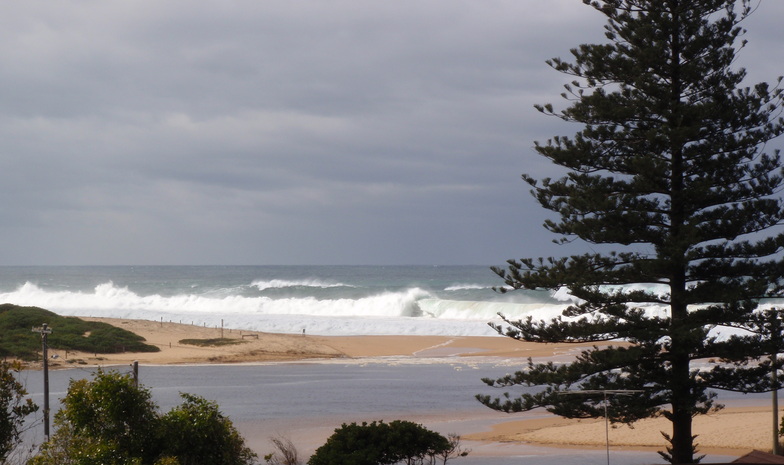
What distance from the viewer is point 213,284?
120m

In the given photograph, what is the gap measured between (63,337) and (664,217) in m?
39.2

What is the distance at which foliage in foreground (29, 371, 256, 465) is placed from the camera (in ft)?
39.1

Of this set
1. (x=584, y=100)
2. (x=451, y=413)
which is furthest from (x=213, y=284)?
(x=584, y=100)

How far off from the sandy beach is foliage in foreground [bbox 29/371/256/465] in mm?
11272

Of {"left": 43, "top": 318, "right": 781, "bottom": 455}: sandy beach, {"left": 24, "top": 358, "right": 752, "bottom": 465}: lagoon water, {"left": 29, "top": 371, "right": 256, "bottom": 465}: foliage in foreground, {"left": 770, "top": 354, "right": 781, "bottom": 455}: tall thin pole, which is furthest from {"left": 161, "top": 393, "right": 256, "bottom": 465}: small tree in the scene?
{"left": 43, "top": 318, "right": 781, "bottom": 455}: sandy beach

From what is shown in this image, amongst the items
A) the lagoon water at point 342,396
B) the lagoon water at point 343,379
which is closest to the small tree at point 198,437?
the lagoon water at point 342,396

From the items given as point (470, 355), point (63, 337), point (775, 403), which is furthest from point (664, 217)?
point (63, 337)

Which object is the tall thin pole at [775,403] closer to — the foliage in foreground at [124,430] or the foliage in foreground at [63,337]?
the foliage in foreground at [124,430]

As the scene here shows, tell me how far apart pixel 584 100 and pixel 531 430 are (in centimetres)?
1177

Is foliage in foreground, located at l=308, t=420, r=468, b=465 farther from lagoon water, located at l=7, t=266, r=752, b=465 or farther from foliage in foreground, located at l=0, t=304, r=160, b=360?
foliage in foreground, located at l=0, t=304, r=160, b=360

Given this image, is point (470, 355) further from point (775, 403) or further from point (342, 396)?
point (775, 403)

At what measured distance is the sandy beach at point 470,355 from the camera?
22.1 meters

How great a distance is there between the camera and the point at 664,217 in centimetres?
1655

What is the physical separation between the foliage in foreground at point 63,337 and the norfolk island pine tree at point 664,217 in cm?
3426
